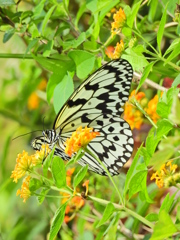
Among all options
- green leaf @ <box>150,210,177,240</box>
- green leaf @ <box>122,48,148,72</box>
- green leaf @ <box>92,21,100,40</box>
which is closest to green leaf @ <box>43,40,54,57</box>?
green leaf @ <box>92,21,100,40</box>

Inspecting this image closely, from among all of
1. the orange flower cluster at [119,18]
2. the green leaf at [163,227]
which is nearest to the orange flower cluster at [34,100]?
the orange flower cluster at [119,18]

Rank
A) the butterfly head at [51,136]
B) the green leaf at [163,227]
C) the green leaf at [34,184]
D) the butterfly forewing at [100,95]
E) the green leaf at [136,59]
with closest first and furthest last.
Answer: the green leaf at [163,227] → the green leaf at [34,184] → the green leaf at [136,59] → the butterfly forewing at [100,95] → the butterfly head at [51,136]

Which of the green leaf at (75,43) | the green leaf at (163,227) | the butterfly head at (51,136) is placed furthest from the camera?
the butterfly head at (51,136)

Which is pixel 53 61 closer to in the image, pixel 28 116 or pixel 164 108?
pixel 164 108

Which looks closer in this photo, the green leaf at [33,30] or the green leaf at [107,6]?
the green leaf at [107,6]

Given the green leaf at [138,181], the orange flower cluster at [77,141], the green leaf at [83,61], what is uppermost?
the green leaf at [83,61]

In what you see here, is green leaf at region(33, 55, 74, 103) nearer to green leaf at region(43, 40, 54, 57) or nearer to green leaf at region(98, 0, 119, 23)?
green leaf at region(43, 40, 54, 57)

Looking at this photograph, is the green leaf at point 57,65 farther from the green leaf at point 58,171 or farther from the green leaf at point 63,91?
the green leaf at point 58,171
